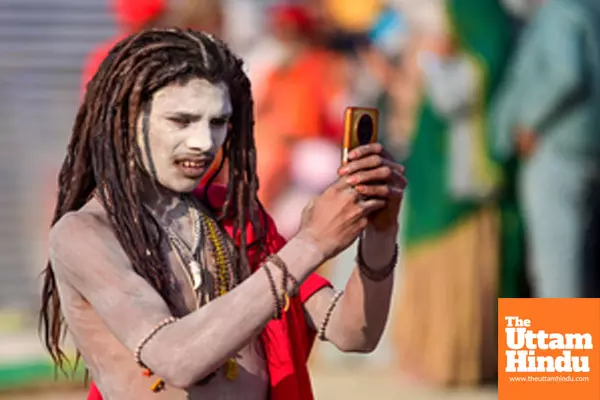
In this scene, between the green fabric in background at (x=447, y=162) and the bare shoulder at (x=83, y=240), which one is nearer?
the bare shoulder at (x=83, y=240)

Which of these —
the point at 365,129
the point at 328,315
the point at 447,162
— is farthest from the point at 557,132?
the point at 365,129

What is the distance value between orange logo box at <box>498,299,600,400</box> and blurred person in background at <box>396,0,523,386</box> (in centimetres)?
346

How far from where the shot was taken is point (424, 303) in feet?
26.2

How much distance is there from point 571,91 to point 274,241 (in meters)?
4.43

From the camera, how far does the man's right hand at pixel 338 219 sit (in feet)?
8.42

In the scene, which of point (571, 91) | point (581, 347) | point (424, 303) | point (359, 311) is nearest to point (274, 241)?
point (359, 311)

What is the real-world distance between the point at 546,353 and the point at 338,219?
166 centimetres

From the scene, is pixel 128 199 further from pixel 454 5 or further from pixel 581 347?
A: pixel 454 5

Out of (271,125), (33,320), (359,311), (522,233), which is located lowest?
(359,311)

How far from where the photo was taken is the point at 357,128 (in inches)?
102

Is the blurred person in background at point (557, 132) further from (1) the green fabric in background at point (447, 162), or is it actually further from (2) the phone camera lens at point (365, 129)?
(2) the phone camera lens at point (365, 129)

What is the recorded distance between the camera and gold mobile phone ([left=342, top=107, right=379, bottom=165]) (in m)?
2.57

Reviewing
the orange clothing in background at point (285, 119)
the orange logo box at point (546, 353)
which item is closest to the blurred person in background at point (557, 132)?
the orange clothing in background at point (285, 119)

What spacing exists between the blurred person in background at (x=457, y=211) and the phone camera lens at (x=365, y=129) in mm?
5071
